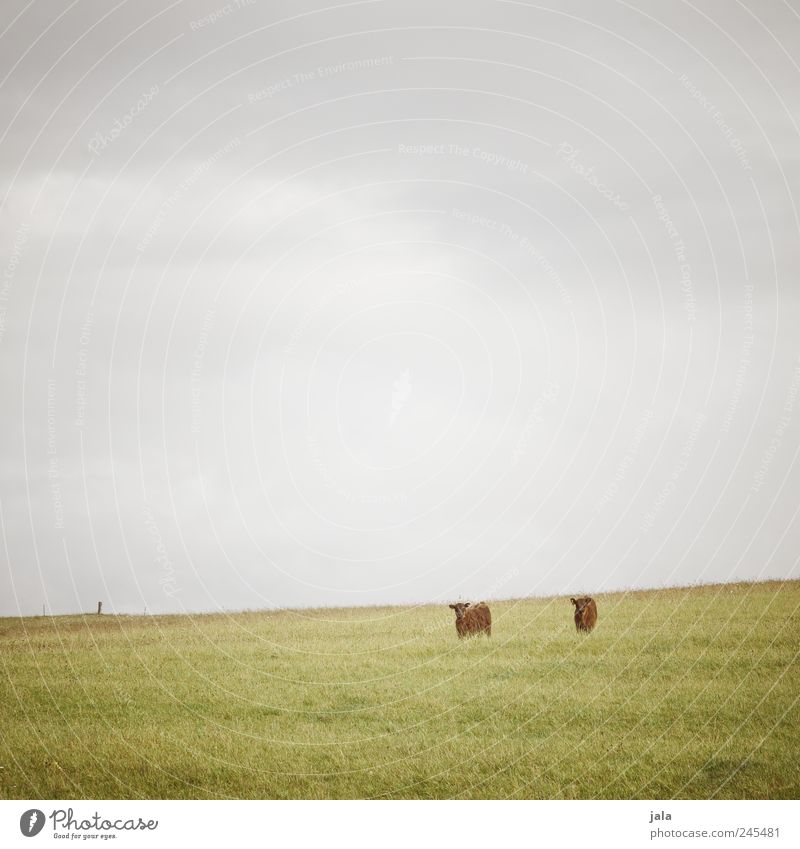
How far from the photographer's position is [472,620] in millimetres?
23266

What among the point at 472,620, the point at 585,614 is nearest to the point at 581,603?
the point at 585,614

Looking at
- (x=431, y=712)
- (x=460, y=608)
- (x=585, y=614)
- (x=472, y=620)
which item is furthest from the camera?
(x=460, y=608)

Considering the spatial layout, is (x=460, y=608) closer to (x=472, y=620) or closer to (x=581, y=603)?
(x=472, y=620)

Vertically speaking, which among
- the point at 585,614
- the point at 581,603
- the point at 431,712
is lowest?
the point at 431,712

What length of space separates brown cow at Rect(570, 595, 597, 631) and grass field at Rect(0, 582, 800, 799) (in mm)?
354

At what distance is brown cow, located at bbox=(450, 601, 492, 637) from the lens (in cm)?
2320

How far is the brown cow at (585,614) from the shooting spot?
22594mm

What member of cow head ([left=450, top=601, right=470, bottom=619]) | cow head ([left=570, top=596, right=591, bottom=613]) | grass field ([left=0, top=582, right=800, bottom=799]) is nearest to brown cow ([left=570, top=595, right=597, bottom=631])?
cow head ([left=570, top=596, right=591, bottom=613])

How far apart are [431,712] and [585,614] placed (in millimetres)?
7346

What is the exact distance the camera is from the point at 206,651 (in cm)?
2350

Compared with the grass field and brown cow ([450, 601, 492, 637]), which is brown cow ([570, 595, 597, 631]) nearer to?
the grass field

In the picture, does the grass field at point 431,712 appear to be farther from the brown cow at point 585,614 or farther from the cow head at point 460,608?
the cow head at point 460,608

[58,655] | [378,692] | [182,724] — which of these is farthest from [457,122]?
[58,655]

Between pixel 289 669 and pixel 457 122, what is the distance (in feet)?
42.4
